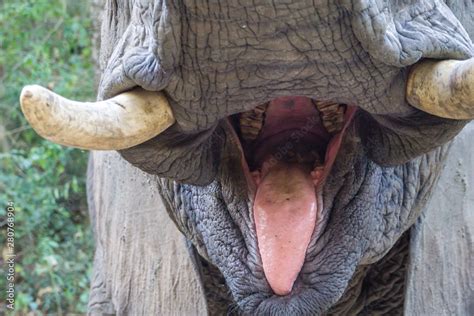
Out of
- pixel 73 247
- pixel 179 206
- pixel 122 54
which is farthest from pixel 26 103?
pixel 73 247

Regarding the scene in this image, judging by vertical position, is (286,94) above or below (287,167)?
above

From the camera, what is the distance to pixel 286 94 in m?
1.83

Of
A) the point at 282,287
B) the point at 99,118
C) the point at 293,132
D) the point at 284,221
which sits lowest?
the point at 282,287

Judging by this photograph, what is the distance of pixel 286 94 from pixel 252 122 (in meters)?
0.30

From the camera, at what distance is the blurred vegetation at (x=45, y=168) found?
4832 millimetres

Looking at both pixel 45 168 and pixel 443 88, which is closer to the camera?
pixel 443 88

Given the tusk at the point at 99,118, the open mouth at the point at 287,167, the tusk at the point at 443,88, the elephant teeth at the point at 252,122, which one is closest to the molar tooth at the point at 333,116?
the open mouth at the point at 287,167

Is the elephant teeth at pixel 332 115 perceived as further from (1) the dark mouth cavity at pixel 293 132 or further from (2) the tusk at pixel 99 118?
(2) the tusk at pixel 99 118

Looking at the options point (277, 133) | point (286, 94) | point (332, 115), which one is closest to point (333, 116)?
point (332, 115)

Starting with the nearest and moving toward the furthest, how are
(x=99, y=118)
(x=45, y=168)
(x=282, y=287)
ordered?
(x=99, y=118) → (x=282, y=287) → (x=45, y=168)

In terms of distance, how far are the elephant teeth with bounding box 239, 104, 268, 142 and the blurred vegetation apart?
2.68 meters

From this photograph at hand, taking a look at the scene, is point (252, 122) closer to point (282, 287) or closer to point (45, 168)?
point (282, 287)

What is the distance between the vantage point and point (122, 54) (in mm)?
1965

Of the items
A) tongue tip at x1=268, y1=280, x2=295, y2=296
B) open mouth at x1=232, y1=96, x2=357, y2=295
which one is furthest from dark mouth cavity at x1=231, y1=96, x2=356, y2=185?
tongue tip at x1=268, y1=280, x2=295, y2=296
